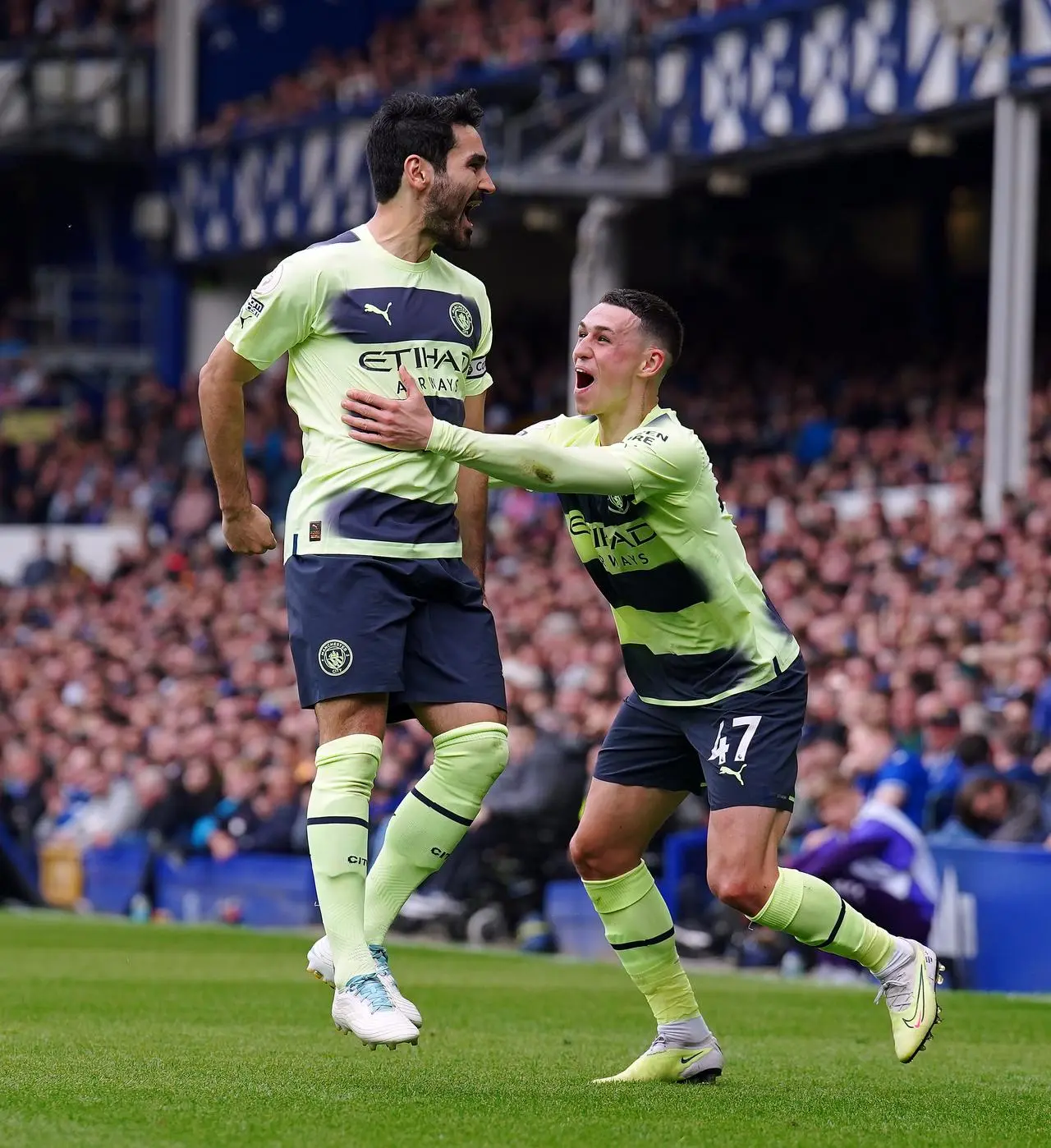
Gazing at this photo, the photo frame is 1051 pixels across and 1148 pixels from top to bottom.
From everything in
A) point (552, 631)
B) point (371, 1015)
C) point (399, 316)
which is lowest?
point (552, 631)

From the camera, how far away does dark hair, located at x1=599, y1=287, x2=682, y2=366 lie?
699 centimetres

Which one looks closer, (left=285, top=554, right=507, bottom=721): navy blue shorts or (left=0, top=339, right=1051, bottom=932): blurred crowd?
(left=285, top=554, right=507, bottom=721): navy blue shorts

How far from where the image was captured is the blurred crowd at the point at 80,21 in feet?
108

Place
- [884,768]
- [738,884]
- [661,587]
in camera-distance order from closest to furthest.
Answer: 1. [738,884]
2. [661,587]
3. [884,768]

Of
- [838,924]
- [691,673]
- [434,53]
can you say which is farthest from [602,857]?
[434,53]

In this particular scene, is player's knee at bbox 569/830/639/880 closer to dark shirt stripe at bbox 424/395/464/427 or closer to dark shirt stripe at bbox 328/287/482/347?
dark shirt stripe at bbox 424/395/464/427

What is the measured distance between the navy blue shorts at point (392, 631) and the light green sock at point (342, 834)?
0.17m

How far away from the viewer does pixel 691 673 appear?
6992mm

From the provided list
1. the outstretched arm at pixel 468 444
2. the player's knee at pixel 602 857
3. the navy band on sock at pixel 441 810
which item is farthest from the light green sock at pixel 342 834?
the player's knee at pixel 602 857

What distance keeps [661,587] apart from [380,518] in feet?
3.19

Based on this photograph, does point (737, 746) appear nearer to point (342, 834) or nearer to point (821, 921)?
point (821, 921)

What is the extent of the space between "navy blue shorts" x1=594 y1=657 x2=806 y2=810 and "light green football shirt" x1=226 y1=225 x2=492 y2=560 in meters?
0.93

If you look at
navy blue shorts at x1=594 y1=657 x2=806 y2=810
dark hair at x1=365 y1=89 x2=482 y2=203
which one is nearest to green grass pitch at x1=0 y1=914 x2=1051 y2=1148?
navy blue shorts at x1=594 y1=657 x2=806 y2=810

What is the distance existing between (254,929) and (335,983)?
10.8 m
